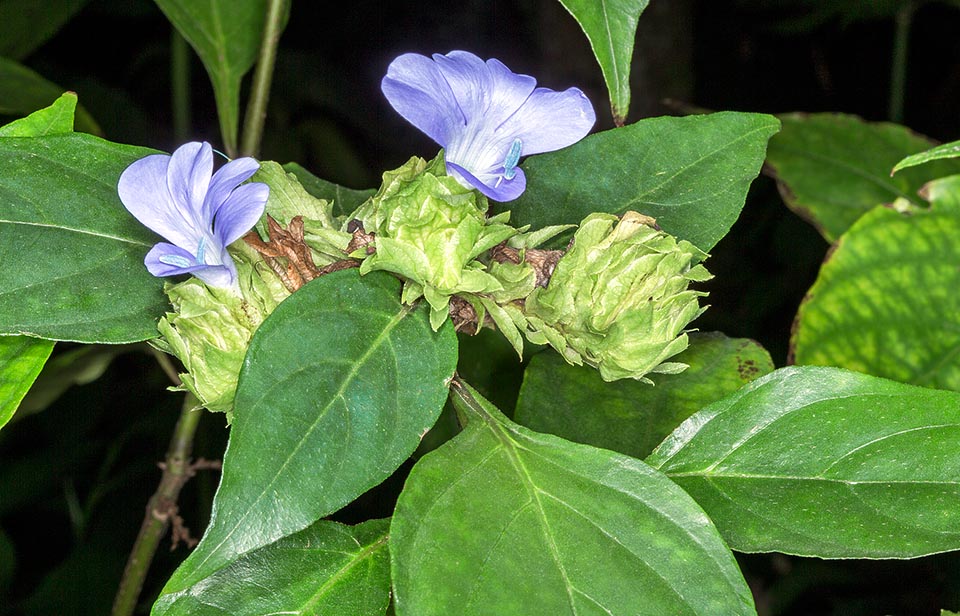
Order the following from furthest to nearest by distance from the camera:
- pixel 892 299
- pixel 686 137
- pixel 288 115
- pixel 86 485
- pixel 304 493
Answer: pixel 288 115
pixel 86 485
pixel 892 299
pixel 686 137
pixel 304 493

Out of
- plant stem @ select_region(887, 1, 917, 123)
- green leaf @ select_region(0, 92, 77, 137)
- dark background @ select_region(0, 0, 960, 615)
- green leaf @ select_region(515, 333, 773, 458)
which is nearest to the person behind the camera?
green leaf @ select_region(0, 92, 77, 137)

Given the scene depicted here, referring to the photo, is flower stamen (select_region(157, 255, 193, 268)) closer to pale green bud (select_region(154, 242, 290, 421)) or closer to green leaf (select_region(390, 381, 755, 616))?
pale green bud (select_region(154, 242, 290, 421))

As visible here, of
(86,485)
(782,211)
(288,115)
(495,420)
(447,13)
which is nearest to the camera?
(495,420)

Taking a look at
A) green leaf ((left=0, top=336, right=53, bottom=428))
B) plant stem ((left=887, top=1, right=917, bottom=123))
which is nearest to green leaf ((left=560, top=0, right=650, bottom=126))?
green leaf ((left=0, top=336, right=53, bottom=428))

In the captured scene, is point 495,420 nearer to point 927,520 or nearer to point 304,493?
point 304,493

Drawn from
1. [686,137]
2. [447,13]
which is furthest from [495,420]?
[447,13]

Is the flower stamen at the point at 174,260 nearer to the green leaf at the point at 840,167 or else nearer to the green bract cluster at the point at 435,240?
the green bract cluster at the point at 435,240
